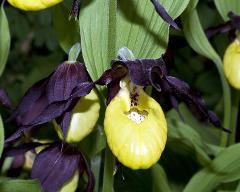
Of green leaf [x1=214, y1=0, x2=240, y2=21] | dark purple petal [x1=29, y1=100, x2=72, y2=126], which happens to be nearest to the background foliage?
green leaf [x1=214, y1=0, x2=240, y2=21]

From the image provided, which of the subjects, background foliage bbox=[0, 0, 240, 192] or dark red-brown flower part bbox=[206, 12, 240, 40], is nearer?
background foliage bbox=[0, 0, 240, 192]

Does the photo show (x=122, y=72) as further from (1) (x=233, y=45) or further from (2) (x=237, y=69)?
(1) (x=233, y=45)

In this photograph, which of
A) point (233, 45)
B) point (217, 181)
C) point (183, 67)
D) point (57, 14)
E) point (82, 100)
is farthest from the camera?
point (183, 67)

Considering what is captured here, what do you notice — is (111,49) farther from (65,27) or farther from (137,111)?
(65,27)

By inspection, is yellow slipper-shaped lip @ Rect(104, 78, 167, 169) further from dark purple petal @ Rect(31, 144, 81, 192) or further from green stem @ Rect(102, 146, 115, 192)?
dark purple petal @ Rect(31, 144, 81, 192)

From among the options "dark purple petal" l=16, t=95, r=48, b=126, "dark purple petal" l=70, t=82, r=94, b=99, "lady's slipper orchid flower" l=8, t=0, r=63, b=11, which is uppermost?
"lady's slipper orchid flower" l=8, t=0, r=63, b=11

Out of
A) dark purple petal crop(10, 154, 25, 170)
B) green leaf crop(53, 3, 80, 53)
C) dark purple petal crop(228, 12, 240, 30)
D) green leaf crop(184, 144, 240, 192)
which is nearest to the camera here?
green leaf crop(53, 3, 80, 53)

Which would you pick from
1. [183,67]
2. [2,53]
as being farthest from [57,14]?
[183,67]
